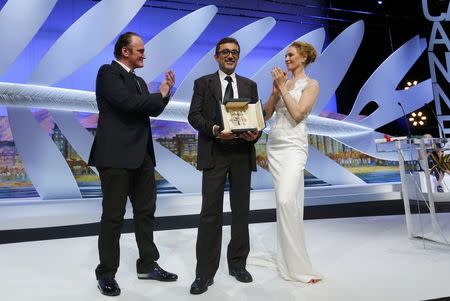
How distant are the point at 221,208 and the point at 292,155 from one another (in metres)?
0.53

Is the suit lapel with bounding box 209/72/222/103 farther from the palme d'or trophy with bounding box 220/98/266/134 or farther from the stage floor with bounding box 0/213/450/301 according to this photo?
the stage floor with bounding box 0/213/450/301

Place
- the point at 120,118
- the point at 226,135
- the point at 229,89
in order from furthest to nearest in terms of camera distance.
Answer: the point at 229,89
the point at 120,118
the point at 226,135

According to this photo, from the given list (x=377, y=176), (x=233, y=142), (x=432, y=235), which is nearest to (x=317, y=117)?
(x=377, y=176)

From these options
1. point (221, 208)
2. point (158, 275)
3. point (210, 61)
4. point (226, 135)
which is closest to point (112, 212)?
point (158, 275)

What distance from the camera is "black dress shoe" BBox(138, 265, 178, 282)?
7.39 ft

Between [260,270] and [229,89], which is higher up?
[229,89]

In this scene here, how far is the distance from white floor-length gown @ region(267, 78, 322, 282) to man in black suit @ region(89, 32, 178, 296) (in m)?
0.74

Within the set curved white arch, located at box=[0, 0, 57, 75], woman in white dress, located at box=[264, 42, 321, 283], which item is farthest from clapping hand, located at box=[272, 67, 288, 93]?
curved white arch, located at box=[0, 0, 57, 75]

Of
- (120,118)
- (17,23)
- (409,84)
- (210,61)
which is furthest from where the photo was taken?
(409,84)

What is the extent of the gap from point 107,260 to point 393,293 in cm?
155

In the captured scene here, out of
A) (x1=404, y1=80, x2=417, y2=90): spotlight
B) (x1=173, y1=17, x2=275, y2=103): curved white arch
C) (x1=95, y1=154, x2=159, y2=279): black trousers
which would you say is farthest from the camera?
(x1=404, y1=80, x2=417, y2=90): spotlight

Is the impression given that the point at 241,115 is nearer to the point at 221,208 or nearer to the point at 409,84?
the point at 221,208

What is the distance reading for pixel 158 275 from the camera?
2.27 m

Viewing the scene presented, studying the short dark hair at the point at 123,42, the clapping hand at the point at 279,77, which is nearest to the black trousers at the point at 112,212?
the short dark hair at the point at 123,42
